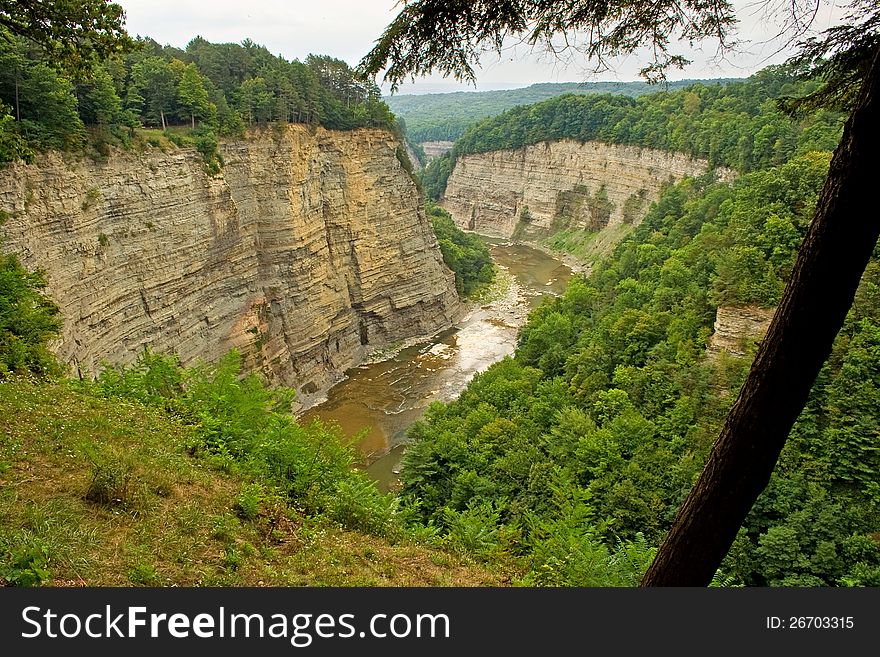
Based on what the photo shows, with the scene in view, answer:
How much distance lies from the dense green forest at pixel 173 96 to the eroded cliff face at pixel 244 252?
1014mm

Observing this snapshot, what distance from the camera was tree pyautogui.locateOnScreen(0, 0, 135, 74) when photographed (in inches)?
260

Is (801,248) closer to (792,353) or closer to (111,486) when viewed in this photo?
(792,353)

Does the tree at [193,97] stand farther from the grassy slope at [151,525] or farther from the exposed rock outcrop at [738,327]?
the exposed rock outcrop at [738,327]

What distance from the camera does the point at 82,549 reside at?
16.6 feet

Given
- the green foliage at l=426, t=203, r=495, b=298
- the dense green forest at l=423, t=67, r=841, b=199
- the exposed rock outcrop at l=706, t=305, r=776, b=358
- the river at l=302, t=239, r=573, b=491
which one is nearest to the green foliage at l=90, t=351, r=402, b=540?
the river at l=302, t=239, r=573, b=491

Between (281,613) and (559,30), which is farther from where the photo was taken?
(559,30)

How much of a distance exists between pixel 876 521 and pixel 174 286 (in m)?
24.1

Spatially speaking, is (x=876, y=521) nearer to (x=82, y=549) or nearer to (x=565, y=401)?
(x=565, y=401)

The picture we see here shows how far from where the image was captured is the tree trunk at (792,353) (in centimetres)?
356

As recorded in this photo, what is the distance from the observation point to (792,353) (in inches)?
153

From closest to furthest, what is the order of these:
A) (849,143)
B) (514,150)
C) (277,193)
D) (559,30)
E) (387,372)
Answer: (849,143), (559,30), (277,193), (387,372), (514,150)

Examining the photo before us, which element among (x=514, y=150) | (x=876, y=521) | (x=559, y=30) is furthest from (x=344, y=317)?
(x=514, y=150)

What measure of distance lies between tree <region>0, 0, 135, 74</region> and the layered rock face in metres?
52.5

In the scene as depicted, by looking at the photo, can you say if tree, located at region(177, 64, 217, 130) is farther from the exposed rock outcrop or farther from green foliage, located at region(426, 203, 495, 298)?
the exposed rock outcrop
